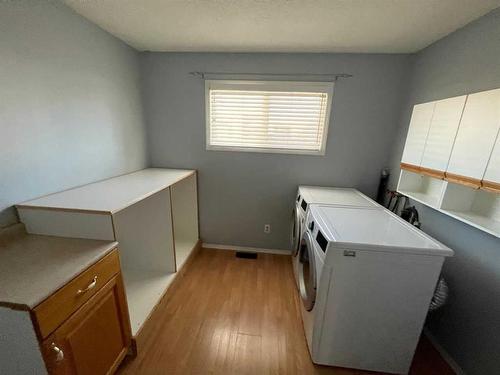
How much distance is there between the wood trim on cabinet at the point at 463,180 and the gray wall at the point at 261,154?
39.7 inches

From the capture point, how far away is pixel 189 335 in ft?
5.06

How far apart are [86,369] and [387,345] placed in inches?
65.6

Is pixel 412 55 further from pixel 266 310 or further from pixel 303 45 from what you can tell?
pixel 266 310

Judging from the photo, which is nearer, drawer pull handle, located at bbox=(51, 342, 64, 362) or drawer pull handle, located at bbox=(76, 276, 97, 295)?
drawer pull handle, located at bbox=(51, 342, 64, 362)

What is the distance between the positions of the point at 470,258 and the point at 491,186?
0.55 m

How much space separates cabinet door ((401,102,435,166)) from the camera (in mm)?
1529

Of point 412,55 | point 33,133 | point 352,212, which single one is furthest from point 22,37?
point 412,55

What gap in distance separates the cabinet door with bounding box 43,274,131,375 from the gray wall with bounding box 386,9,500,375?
213 centimetres

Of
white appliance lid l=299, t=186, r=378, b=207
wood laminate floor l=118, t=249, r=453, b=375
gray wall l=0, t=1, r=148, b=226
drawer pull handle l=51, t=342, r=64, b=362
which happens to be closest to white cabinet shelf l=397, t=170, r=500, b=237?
white appliance lid l=299, t=186, r=378, b=207

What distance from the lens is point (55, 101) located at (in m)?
1.38

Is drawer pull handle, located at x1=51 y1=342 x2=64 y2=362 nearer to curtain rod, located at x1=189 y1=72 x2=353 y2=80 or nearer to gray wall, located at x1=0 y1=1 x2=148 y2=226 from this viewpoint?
gray wall, located at x1=0 y1=1 x2=148 y2=226

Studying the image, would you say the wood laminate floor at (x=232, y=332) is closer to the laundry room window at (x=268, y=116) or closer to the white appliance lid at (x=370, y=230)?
the white appliance lid at (x=370, y=230)

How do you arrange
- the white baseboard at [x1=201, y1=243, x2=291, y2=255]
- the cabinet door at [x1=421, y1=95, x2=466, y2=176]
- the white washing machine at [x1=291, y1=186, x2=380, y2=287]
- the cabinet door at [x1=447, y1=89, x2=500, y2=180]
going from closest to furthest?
the cabinet door at [x1=447, y1=89, x2=500, y2=180], the cabinet door at [x1=421, y1=95, x2=466, y2=176], the white washing machine at [x1=291, y1=186, x2=380, y2=287], the white baseboard at [x1=201, y1=243, x2=291, y2=255]

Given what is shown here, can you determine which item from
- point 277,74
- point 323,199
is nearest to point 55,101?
point 277,74
